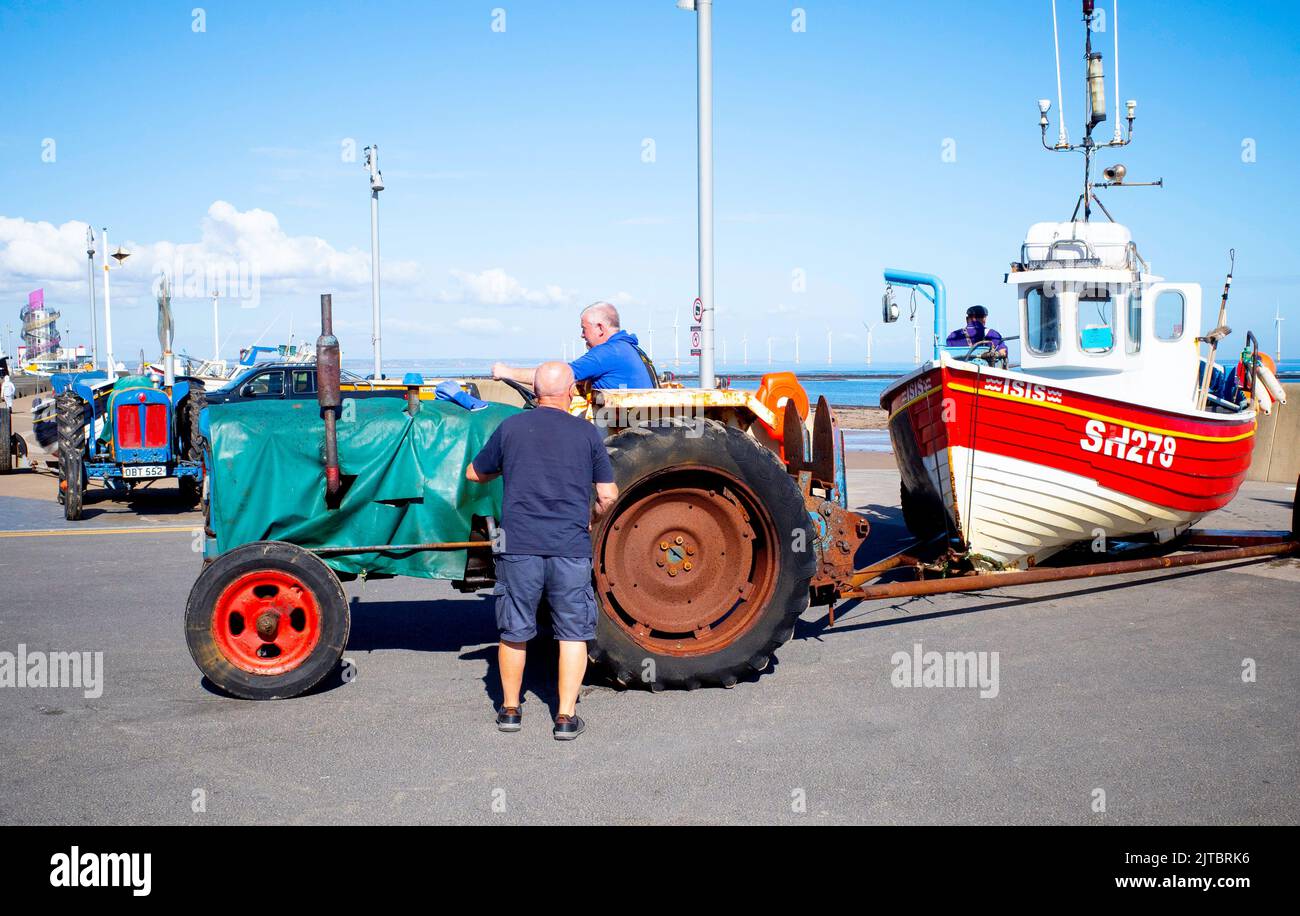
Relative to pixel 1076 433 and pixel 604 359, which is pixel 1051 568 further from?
pixel 604 359

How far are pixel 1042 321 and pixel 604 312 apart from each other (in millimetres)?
4840

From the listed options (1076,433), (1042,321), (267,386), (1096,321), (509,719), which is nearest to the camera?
(509,719)

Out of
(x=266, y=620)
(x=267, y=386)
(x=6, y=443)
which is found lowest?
(x=266, y=620)

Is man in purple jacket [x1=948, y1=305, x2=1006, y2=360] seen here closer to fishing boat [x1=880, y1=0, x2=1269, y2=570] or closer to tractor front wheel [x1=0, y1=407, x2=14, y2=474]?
fishing boat [x1=880, y1=0, x2=1269, y2=570]

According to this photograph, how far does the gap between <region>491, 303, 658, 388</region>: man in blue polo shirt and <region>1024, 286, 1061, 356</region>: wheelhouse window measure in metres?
4.58

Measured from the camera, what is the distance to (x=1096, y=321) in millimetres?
9188

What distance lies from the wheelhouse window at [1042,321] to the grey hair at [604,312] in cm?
468

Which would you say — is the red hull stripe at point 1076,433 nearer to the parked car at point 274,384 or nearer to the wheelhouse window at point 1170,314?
the wheelhouse window at point 1170,314

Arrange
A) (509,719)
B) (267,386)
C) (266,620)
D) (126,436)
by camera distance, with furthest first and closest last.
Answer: (267,386), (126,436), (266,620), (509,719)

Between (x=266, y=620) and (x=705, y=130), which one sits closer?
(x=266, y=620)

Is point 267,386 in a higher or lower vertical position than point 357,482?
higher

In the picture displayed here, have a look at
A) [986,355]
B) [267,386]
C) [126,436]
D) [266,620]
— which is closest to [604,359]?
[266,620]

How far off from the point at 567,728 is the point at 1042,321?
6277 millimetres
